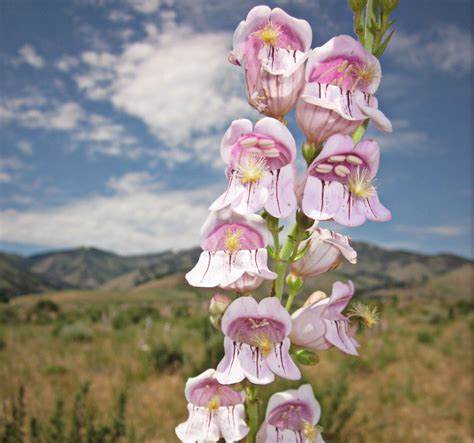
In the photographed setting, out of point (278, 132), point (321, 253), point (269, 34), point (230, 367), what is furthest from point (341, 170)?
point (230, 367)

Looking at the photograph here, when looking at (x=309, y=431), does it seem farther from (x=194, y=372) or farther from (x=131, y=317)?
(x=131, y=317)

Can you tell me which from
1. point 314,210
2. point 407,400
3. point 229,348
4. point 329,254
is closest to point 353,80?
point 314,210

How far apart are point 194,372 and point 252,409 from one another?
6.48 meters

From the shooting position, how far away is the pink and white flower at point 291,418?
165 centimetres

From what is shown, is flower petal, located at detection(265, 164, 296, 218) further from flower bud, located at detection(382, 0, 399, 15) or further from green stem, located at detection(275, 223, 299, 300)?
flower bud, located at detection(382, 0, 399, 15)

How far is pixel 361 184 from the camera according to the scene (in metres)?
1.55

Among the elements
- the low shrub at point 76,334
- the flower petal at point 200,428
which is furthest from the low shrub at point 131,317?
the flower petal at point 200,428

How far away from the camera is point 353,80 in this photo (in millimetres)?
1579

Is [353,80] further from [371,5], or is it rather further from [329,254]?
[329,254]

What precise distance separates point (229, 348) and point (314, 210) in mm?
589

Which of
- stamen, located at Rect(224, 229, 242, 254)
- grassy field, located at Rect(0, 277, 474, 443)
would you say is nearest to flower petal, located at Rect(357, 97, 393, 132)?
stamen, located at Rect(224, 229, 242, 254)

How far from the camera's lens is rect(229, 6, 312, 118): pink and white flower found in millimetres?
1586

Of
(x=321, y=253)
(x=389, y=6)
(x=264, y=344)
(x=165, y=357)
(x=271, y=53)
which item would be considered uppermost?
(x=389, y=6)

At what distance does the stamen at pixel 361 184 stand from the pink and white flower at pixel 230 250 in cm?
36
